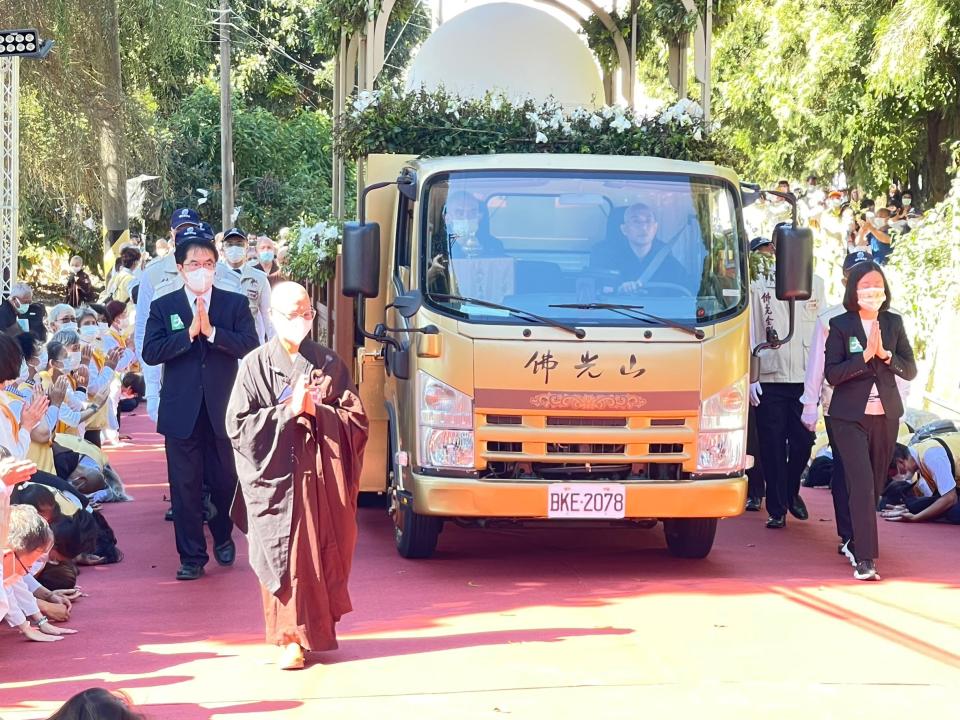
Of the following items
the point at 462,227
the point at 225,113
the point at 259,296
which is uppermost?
the point at 225,113

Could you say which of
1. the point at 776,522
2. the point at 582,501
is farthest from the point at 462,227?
the point at 776,522

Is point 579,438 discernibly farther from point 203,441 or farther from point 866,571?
point 203,441

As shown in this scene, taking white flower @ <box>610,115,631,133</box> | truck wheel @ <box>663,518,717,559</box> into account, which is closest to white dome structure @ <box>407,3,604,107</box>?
white flower @ <box>610,115,631,133</box>

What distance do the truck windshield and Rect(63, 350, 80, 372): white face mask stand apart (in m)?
4.79

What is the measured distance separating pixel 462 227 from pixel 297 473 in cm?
301

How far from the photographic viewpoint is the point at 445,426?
385 inches

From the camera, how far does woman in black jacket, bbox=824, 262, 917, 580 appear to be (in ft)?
33.3

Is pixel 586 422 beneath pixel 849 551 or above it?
above

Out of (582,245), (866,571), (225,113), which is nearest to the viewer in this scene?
(866,571)

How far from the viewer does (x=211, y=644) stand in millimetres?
8117

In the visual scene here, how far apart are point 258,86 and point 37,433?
148 ft

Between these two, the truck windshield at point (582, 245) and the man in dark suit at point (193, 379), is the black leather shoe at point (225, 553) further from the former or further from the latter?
the truck windshield at point (582, 245)

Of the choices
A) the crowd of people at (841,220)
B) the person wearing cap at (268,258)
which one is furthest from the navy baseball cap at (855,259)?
the crowd of people at (841,220)

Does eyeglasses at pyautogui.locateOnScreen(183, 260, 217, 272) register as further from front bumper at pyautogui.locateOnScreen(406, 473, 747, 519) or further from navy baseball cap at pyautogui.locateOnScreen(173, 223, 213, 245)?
front bumper at pyautogui.locateOnScreen(406, 473, 747, 519)
